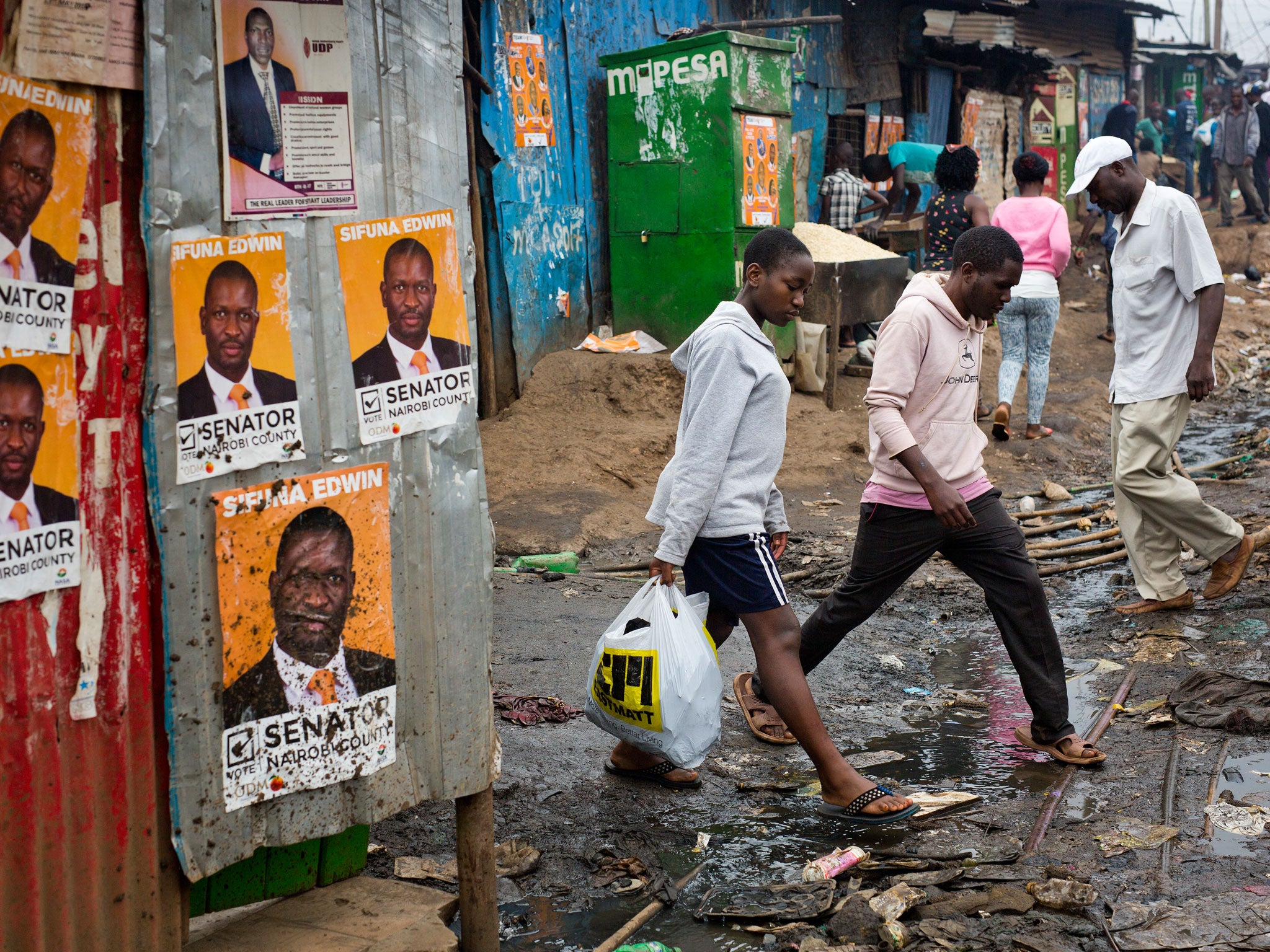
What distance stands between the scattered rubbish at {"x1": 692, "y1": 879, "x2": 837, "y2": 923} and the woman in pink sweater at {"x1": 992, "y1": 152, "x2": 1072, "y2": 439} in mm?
6169

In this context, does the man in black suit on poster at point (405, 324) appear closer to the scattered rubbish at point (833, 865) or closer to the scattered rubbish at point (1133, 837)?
the scattered rubbish at point (833, 865)

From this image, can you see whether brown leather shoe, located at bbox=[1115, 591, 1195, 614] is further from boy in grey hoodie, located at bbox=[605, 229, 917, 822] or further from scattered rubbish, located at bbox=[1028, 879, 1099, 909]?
scattered rubbish, located at bbox=[1028, 879, 1099, 909]

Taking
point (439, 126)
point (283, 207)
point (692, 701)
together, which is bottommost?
point (692, 701)

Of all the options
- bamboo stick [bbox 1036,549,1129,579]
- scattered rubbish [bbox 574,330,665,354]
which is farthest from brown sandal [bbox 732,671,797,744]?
scattered rubbish [bbox 574,330,665,354]

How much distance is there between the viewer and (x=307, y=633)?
7.50 feet

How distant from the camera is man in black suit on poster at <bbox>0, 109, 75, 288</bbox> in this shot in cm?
182

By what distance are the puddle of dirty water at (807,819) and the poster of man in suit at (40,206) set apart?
184cm

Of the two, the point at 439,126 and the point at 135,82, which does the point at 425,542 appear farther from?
the point at 135,82

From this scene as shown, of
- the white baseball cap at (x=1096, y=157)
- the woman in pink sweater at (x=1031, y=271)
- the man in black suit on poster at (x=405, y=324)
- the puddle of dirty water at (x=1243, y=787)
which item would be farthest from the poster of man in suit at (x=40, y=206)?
the woman in pink sweater at (x=1031, y=271)

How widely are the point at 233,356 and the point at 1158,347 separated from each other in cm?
431

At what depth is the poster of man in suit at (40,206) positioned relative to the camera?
1.82 metres

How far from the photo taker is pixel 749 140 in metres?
9.30

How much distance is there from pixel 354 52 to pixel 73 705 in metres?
1.31

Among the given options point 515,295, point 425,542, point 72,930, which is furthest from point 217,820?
point 515,295
